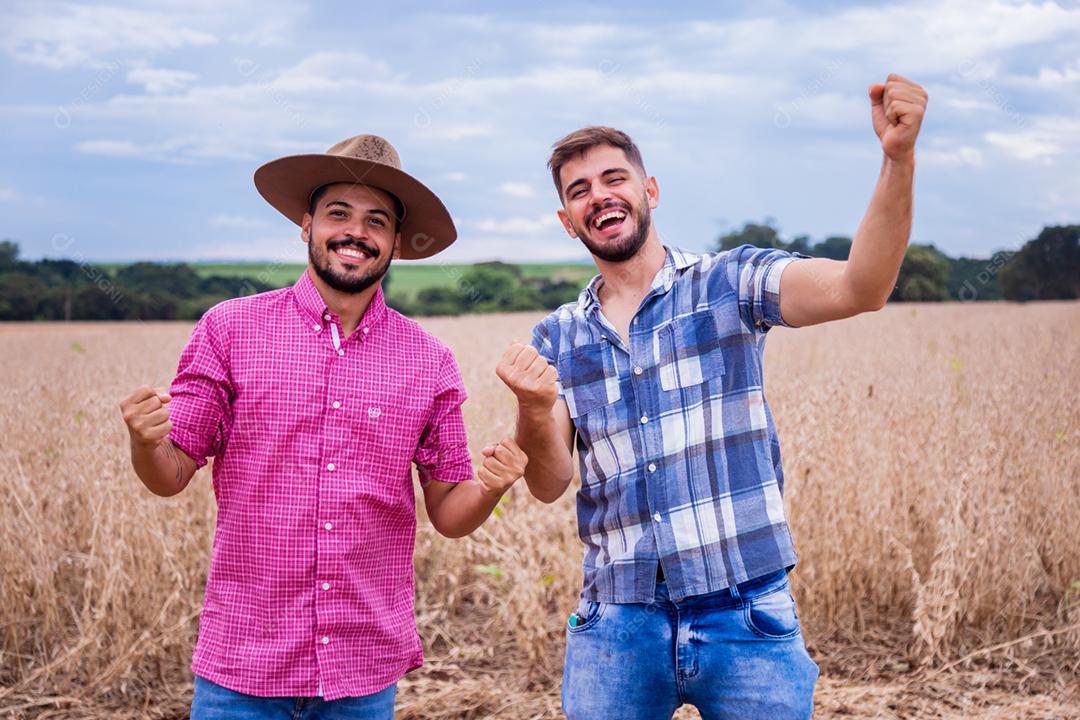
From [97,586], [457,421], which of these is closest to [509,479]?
[457,421]

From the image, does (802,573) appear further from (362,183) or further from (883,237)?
(362,183)

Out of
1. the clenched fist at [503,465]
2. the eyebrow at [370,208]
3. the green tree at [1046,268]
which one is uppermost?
the green tree at [1046,268]

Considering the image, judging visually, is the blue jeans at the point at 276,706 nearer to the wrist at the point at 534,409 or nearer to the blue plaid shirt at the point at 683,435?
the blue plaid shirt at the point at 683,435

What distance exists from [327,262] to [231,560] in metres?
0.80

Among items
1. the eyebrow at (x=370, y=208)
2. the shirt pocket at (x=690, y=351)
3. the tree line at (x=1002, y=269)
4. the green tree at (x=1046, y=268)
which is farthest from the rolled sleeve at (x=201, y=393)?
the green tree at (x=1046, y=268)

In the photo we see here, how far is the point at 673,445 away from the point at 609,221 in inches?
25.1

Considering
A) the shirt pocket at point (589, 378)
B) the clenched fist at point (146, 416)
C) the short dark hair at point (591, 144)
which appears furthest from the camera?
the short dark hair at point (591, 144)

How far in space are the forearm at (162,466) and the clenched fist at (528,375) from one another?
83 centimetres

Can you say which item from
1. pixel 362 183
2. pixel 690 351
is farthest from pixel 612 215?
pixel 362 183

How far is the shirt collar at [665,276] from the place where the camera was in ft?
7.82

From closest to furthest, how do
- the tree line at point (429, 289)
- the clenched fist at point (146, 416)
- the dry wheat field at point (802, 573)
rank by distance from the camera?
the clenched fist at point (146, 416) → the dry wheat field at point (802, 573) → the tree line at point (429, 289)

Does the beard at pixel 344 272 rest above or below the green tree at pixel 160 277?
below

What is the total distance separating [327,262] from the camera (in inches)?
91.0

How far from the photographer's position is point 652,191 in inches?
101
